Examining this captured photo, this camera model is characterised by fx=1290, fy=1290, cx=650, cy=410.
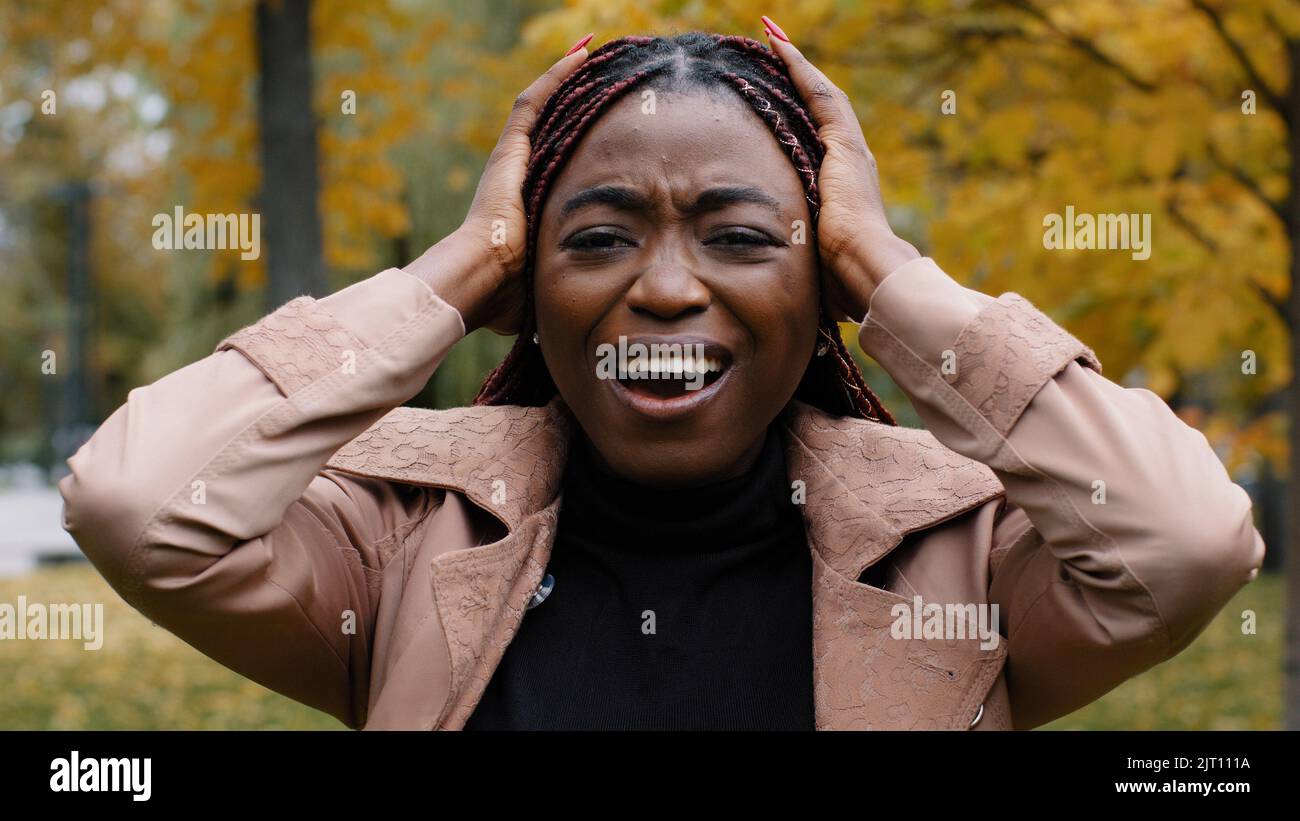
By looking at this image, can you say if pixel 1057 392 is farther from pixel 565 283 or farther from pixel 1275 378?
pixel 1275 378

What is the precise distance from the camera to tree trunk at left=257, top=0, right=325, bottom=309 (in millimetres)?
6910

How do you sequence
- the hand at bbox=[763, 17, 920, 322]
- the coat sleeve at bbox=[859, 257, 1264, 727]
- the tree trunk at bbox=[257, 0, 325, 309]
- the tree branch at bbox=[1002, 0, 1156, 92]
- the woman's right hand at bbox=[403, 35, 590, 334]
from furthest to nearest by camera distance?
the tree trunk at bbox=[257, 0, 325, 309] → the tree branch at bbox=[1002, 0, 1156, 92] → the woman's right hand at bbox=[403, 35, 590, 334] → the hand at bbox=[763, 17, 920, 322] → the coat sleeve at bbox=[859, 257, 1264, 727]

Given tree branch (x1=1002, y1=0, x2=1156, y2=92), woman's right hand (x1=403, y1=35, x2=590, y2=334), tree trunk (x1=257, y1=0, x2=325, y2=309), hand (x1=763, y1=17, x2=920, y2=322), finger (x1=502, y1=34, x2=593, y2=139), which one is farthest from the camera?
tree trunk (x1=257, y1=0, x2=325, y2=309)

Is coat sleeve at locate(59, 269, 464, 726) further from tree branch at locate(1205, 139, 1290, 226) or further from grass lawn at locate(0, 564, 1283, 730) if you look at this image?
grass lawn at locate(0, 564, 1283, 730)

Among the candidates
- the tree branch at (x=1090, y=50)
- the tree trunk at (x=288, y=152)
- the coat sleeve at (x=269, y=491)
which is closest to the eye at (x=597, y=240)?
the coat sleeve at (x=269, y=491)

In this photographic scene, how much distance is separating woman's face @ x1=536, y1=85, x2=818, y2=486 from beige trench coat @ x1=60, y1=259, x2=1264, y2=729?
0.18 metres

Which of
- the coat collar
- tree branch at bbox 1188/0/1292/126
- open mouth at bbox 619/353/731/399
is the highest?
tree branch at bbox 1188/0/1292/126

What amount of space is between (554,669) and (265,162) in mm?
5534

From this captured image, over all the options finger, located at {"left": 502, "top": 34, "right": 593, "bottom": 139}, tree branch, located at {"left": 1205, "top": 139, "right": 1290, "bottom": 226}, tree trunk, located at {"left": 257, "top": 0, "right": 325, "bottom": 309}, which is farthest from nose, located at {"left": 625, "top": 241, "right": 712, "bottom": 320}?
tree trunk, located at {"left": 257, "top": 0, "right": 325, "bottom": 309}

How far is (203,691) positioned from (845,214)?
774 centimetres

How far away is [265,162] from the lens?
6988 mm

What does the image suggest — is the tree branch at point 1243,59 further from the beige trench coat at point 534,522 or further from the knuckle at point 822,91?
the beige trench coat at point 534,522

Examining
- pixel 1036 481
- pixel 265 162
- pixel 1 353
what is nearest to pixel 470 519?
pixel 1036 481

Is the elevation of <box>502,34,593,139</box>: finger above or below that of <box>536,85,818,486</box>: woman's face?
above
